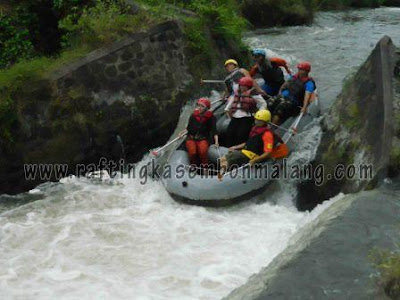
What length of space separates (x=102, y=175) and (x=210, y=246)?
3307 millimetres

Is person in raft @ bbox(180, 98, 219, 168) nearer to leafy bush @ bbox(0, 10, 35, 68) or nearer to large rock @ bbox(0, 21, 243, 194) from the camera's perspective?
large rock @ bbox(0, 21, 243, 194)

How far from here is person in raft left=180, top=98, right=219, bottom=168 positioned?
28.8 ft

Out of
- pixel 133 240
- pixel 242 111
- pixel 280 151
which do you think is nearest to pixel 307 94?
pixel 242 111

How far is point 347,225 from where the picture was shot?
5.69 m

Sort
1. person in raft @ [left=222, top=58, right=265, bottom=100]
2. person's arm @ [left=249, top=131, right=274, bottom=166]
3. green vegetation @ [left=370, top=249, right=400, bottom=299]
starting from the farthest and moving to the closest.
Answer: person in raft @ [left=222, top=58, right=265, bottom=100]
person's arm @ [left=249, top=131, right=274, bottom=166]
green vegetation @ [left=370, top=249, right=400, bottom=299]

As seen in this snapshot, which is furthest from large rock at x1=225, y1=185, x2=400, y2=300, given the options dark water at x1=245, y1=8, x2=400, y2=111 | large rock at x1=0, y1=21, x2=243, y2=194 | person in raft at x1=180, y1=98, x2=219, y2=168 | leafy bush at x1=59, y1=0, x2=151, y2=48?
leafy bush at x1=59, y1=0, x2=151, y2=48

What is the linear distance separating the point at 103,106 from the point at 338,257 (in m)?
5.80

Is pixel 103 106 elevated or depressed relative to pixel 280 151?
elevated

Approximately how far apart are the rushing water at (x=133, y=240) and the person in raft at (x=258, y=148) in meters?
0.56

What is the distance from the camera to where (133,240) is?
23.8 feet

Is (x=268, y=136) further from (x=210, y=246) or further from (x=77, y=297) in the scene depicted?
(x=77, y=297)

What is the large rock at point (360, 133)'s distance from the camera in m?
7.10

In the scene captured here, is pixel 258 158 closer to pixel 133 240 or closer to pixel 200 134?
pixel 200 134

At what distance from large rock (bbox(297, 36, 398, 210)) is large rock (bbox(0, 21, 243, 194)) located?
3184 mm
